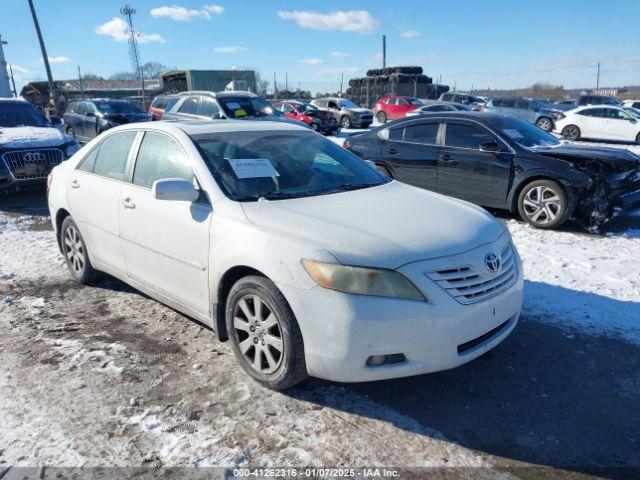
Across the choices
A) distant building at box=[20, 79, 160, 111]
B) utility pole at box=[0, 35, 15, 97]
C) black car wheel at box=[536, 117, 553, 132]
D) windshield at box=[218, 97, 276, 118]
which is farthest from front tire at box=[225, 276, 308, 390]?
distant building at box=[20, 79, 160, 111]

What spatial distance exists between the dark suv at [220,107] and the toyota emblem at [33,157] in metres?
4.08

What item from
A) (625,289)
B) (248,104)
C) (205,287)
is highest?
(248,104)

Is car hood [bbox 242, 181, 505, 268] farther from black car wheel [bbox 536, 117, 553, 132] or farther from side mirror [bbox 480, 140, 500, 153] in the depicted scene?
black car wheel [bbox 536, 117, 553, 132]

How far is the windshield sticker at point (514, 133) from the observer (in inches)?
282

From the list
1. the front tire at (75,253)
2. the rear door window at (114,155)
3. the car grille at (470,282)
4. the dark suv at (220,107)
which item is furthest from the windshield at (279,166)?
the dark suv at (220,107)

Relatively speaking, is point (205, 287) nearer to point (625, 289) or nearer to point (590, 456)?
point (590, 456)

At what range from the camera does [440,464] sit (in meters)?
2.47

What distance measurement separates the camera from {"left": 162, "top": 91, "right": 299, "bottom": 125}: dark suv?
40.4 ft

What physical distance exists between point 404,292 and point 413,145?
570 cm

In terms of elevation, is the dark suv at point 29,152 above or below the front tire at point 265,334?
above

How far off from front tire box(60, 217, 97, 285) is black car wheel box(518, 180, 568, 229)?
18.3 feet

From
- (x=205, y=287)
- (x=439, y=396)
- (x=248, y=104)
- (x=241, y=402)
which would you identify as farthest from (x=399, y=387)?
(x=248, y=104)

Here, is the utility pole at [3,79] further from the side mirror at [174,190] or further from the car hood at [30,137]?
the side mirror at [174,190]

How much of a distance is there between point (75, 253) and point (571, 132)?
65.6 ft
